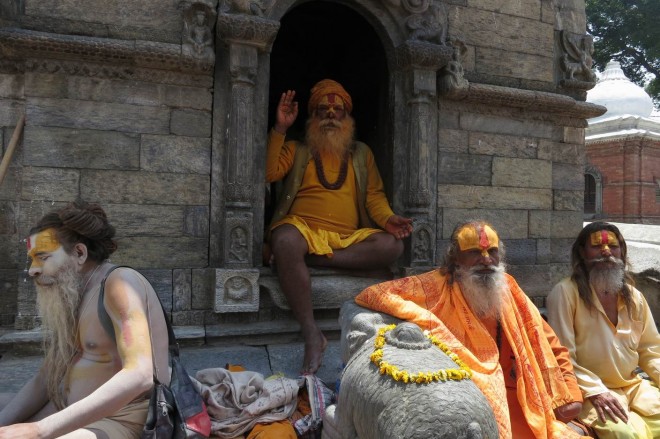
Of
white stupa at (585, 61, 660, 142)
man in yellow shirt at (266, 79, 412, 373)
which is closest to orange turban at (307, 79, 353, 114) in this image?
man in yellow shirt at (266, 79, 412, 373)

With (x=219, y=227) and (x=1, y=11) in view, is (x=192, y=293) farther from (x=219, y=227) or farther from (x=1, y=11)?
(x=1, y=11)

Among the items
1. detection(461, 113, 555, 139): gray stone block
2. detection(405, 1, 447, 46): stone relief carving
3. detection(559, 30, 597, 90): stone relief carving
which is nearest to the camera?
detection(405, 1, 447, 46): stone relief carving

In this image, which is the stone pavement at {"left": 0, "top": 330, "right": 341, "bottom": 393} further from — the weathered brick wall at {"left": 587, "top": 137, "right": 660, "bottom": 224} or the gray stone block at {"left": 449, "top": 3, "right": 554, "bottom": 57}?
the weathered brick wall at {"left": 587, "top": 137, "right": 660, "bottom": 224}

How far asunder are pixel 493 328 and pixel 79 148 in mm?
3131

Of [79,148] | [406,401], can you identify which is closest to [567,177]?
[406,401]

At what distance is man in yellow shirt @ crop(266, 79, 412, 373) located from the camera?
414 cm

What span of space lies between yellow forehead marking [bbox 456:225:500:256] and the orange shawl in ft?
0.80

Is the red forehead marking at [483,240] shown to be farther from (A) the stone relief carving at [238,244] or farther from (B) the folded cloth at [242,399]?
(A) the stone relief carving at [238,244]

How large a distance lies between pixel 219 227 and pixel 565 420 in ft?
8.99

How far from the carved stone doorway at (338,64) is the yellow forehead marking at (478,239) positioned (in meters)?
1.90

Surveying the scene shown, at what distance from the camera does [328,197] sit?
4531 mm

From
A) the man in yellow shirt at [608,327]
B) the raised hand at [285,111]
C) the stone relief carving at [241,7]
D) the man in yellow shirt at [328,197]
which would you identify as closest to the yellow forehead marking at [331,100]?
the man in yellow shirt at [328,197]

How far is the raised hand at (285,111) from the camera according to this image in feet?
13.9

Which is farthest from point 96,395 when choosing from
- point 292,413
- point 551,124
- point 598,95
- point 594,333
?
point 598,95
